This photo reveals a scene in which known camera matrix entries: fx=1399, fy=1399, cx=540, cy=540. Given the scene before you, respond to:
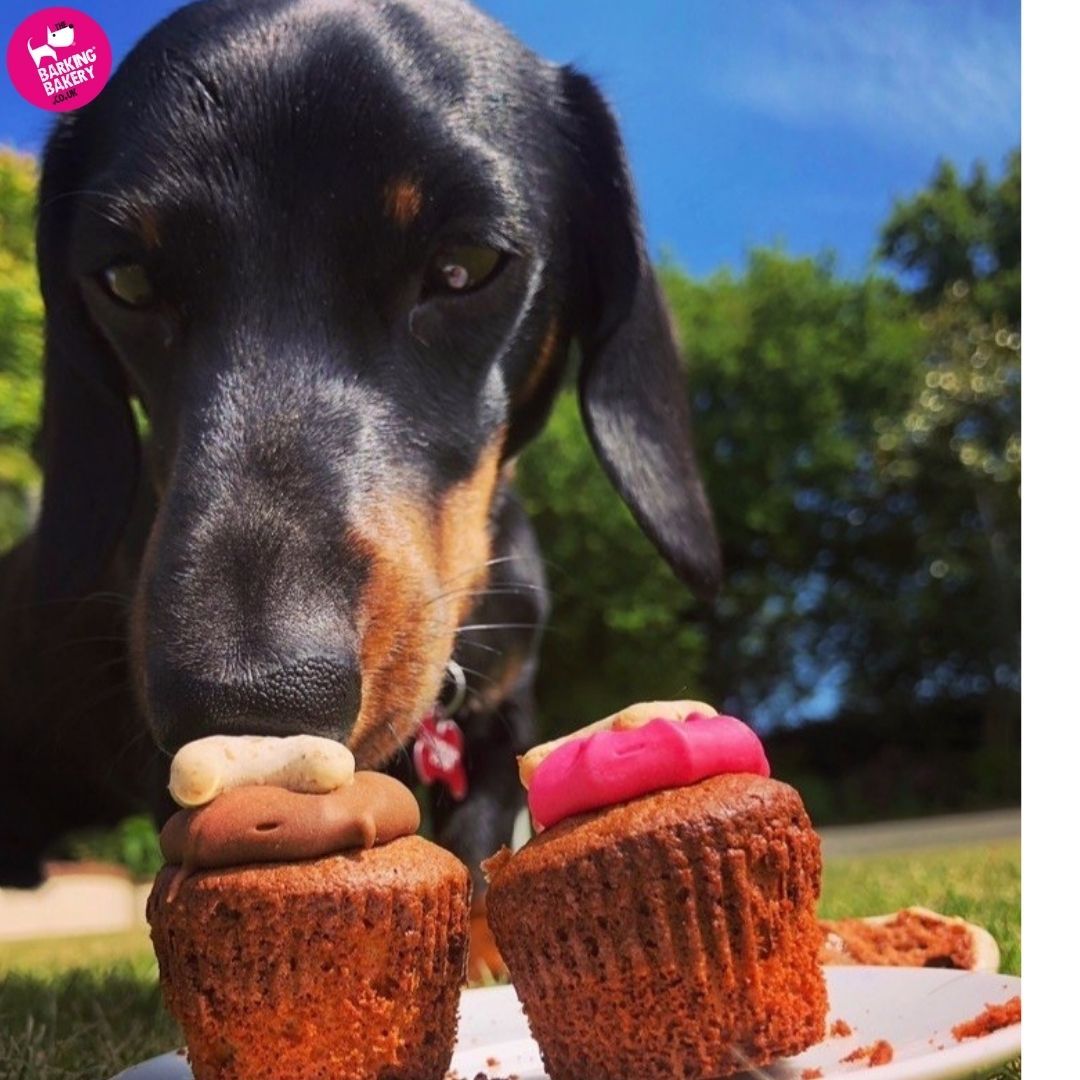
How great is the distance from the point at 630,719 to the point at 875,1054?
425mm

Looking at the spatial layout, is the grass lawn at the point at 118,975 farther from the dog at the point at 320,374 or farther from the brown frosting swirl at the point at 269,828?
the brown frosting swirl at the point at 269,828

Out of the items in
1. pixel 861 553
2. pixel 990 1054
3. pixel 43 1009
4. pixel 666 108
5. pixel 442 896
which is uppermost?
pixel 666 108

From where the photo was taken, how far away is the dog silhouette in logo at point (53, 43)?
1.83m

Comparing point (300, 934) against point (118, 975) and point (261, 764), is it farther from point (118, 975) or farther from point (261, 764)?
point (118, 975)

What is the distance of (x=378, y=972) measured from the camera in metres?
1.42

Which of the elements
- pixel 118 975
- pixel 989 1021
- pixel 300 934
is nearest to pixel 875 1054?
pixel 989 1021

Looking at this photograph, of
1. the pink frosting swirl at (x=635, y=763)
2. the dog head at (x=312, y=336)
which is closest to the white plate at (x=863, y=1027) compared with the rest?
the pink frosting swirl at (x=635, y=763)

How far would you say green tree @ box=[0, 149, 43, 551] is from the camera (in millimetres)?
2025

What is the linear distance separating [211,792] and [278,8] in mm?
1089

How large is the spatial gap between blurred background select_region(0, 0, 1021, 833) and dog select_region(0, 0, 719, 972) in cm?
13

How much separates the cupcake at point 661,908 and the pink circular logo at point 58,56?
1.10 meters

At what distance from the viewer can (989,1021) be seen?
4.82 ft
